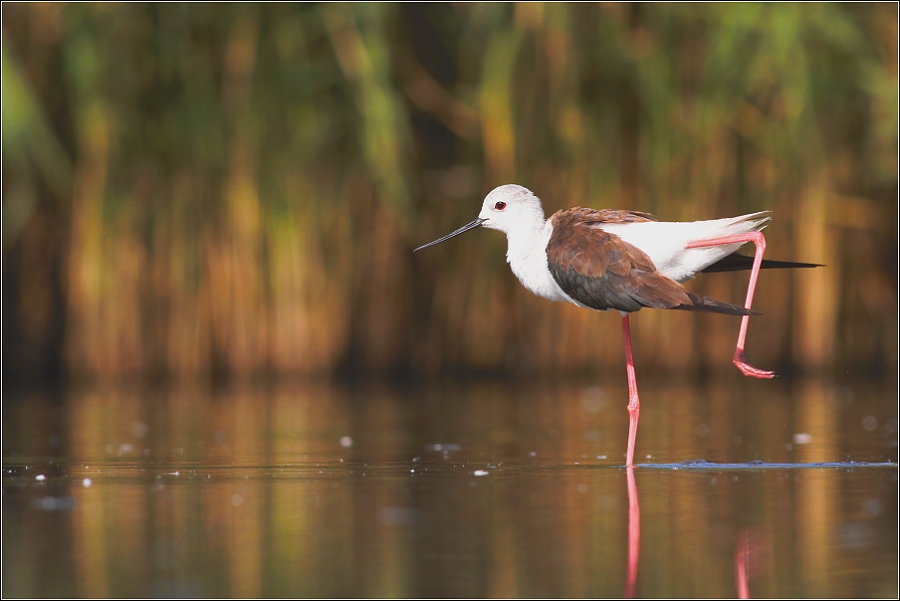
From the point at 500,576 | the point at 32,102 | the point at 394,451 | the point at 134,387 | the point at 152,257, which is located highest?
the point at 32,102

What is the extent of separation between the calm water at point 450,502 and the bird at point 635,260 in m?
0.66

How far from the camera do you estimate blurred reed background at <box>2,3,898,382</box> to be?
10570mm

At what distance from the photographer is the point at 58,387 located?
1061 centimetres

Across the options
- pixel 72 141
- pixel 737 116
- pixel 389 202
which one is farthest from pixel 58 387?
pixel 737 116

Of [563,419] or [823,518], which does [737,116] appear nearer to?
[563,419]

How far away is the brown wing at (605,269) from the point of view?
20.5ft

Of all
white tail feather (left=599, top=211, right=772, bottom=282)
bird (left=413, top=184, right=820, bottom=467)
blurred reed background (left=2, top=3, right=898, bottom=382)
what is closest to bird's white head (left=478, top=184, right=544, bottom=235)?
bird (left=413, top=184, right=820, bottom=467)

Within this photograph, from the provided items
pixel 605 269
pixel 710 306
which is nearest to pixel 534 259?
pixel 605 269

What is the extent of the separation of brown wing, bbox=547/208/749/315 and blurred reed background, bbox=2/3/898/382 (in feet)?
13.2

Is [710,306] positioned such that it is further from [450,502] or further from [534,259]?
[450,502]

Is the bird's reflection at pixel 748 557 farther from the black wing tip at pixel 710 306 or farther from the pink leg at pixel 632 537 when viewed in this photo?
the black wing tip at pixel 710 306

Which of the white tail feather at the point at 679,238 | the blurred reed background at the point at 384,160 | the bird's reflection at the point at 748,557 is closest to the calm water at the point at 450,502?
the bird's reflection at the point at 748,557

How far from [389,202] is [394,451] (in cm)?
451

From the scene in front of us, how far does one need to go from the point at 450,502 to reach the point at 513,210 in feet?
8.02
